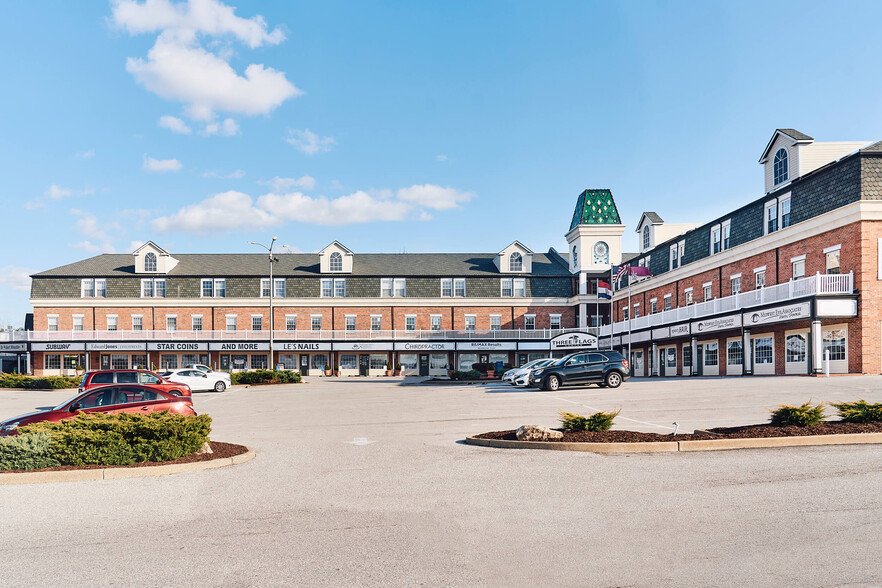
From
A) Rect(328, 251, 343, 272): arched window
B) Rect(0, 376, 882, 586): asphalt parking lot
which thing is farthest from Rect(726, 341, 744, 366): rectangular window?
Rect(328, 251, 343, 272): arched window

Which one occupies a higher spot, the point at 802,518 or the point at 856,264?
the point at 856,264

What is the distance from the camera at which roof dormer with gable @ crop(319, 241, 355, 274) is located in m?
64.5

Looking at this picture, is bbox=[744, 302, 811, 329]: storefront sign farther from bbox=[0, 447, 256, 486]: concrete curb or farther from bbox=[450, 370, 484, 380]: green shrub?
bbox=[0, 447, 256, 486]: concrete curb

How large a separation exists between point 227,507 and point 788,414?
10.9 meters

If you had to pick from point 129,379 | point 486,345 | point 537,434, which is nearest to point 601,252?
point 486,345

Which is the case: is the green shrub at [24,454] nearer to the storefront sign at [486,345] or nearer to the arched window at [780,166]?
the arched window at [780,166]

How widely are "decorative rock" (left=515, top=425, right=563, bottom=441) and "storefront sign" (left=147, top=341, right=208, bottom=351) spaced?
171 ft

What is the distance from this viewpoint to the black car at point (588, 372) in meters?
29.2

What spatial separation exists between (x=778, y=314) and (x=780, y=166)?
35.1 feet

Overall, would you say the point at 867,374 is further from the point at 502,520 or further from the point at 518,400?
the point at 502,520

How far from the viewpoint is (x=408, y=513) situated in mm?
8188

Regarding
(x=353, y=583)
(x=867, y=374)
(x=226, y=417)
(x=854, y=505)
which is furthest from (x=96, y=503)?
(x=867, y=374)

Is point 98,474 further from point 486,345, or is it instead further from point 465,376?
point 486,345

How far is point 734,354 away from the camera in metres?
38.3
